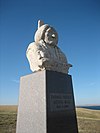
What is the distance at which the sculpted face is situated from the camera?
4.66 metres

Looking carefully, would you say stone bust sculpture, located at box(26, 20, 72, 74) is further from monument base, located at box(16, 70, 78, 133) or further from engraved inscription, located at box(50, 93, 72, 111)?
engraved inscription, located at box(50, 93, 72, 111)

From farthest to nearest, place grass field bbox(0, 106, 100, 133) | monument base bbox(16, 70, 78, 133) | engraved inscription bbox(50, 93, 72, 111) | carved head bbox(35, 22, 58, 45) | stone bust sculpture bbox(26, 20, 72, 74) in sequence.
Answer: grass field bbox(0, 106, 100, 133) → carved head bbox(35, 22, 58, 45) → stone bust sculpture bbox(26, 20, 72, 74) → engraved inscription bbox(50, 93, 72, 111) → monument base bbox(16, 70, 78, 133)

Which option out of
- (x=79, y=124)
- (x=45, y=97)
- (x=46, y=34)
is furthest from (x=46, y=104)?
(x=79, y=124)

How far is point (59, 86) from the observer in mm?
3750

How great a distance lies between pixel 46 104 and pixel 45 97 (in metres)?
0.17

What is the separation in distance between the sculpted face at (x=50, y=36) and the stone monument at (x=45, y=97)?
29 cm

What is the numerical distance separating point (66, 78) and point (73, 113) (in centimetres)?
101

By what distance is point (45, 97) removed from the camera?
3.31 m

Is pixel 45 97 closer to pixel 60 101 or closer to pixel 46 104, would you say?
pixel 46 104

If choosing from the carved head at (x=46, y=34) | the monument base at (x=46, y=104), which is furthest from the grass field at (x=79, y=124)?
the carved head at (x=46, y=34)

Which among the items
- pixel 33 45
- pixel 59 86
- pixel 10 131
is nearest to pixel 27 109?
pixel 59 86

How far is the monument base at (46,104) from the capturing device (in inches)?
127

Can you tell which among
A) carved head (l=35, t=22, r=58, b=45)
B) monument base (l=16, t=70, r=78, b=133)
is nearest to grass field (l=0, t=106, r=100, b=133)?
monument base (l=16, t=70, r=78, b=133)

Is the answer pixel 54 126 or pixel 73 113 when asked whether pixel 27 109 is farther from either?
pixel 73 113
